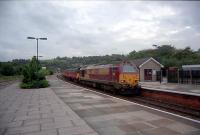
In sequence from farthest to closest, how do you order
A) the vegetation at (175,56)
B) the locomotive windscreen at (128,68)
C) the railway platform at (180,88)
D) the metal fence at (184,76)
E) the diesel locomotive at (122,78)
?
the vegetation at (175,56), the metal fence at (184,76), the locomotive windscreen at (128,68), the diesel locomotive at (122,78), the railway platform at (180,88)

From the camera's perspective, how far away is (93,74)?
2853 centimetres

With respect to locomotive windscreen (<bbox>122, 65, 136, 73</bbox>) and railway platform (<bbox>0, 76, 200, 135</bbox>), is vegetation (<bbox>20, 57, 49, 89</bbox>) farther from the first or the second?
railway platform (<bbox>0, 76, 200, 135</bbox>)

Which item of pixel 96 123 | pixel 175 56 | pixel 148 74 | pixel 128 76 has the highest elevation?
pixel 175 56

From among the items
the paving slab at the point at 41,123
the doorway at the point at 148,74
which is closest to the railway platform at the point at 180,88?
the paving slab at the point at 41,123

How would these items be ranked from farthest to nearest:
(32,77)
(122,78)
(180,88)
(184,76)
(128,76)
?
(184,76) < (32,77) < (180,88) < (128,76) < (122,78)

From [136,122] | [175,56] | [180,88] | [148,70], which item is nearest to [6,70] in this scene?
[175,56]

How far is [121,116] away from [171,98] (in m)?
6.79

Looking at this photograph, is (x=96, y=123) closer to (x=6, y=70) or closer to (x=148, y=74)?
(x=148, y=74)

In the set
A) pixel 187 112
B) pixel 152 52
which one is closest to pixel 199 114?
pixel 187 112

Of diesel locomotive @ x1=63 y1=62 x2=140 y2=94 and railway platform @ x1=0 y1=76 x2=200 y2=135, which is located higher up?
diesel locomotive @ x1=63 y1=62 x2=140 y2=94

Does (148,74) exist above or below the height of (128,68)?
below

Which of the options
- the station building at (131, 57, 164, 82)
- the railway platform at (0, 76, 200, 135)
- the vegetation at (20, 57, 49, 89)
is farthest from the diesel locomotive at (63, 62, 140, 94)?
the station building at (131, 57, 164, 82)

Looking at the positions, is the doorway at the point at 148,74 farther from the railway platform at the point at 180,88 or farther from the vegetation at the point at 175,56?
the railway platform at the point at 180,88

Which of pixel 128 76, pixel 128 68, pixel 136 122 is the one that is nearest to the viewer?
pixel 136 122
